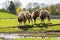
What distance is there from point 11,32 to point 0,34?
0.63 meters

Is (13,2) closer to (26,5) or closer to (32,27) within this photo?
(26,5)

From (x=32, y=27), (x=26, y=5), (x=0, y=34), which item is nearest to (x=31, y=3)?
(x=26, y=5)

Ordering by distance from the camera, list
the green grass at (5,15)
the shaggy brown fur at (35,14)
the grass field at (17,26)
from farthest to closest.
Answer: the shaggy brown fur at (35,14) < the grass field at (17,26) < the green grass at (5,15)

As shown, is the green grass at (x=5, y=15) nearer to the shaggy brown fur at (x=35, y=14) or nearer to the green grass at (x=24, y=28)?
the green grass at (x=24, y=28)

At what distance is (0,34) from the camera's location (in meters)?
15.3

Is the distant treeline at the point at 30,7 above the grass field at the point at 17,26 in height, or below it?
above

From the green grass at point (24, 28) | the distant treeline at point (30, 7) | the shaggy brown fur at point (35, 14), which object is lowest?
the green grass at point (24, 28)

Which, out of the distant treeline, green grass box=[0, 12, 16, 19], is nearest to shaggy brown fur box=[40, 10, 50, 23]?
the distant treeline

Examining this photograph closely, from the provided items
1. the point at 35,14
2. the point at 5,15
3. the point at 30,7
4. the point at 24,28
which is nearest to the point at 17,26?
the point at 24,28

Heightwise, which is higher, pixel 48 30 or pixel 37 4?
pixel 37 4

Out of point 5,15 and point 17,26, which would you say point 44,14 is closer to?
point 17,26

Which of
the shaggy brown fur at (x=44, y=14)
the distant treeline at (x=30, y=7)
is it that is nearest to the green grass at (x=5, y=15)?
the distant treeline at (x=30, y=7)

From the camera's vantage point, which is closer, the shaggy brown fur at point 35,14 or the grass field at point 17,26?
the grass field at point 17,26

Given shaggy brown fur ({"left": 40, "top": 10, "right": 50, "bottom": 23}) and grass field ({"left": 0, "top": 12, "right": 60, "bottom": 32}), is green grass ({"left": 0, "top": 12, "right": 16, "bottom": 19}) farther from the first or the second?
shaggy brown fur ({"left": 40, "top": 10, "right": 50, "bottom": 23})
